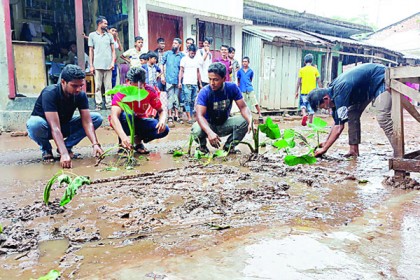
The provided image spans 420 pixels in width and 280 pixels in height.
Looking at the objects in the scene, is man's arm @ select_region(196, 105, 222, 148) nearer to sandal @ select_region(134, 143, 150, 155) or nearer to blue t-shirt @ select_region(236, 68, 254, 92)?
sandal @ select_region(134, 143, 150, 155)

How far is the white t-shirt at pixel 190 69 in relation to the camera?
9367 mm

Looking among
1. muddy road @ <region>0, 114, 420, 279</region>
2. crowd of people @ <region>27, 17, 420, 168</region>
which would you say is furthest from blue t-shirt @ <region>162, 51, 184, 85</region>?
muddy road @ <region>0, 114, 420, 279</region>

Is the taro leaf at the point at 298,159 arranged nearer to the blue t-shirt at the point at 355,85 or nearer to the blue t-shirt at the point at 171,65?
the blue t-shirt at the point at 355,85

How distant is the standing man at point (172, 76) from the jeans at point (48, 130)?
4271 millimetres

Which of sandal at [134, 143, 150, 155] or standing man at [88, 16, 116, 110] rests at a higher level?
standing man at [88, 16, 116, 110]

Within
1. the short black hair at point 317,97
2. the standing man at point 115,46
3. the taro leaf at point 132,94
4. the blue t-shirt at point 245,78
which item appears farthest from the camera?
the blue t-shirt at point 245,78

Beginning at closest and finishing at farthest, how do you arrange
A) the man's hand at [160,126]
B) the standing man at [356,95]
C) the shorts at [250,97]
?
1. the standing man at [356,95]
2. the man's hand at [160,126]
3. the shorts at [250,97]

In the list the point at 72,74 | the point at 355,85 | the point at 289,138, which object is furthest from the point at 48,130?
the point at 355,85

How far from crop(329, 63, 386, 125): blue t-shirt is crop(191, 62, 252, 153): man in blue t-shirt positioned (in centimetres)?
118

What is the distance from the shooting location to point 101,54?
27.1ft

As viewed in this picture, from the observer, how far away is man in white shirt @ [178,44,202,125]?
9.37m

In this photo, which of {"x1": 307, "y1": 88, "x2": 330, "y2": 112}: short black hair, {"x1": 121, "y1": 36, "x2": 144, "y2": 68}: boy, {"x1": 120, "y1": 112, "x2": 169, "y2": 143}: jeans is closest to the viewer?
{"x1": 307, "y1": 88, "x2": 330, "y2": 112}: short black hair

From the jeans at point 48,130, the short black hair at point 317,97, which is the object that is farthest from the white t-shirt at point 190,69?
the short black hair at point 317,97

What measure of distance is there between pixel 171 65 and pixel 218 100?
4.60 meters
